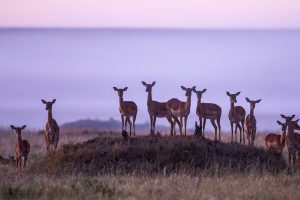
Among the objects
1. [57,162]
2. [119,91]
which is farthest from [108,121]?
[57,162]

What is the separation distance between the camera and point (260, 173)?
1877 centimetres

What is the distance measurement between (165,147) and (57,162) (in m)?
2.54

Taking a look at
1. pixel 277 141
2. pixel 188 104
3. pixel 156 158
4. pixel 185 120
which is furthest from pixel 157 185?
pixel 277 141

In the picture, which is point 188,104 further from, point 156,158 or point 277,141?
point 156,158

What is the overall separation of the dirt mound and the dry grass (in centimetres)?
43

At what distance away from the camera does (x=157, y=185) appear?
16234mm

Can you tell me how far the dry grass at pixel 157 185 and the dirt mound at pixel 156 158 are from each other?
1.40 feet

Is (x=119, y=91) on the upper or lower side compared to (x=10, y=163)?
upper

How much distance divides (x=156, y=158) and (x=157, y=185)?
11.2 feet

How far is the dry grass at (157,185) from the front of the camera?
15.2 meters

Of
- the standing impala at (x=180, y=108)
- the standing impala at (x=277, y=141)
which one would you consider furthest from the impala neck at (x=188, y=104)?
the standing impala at (x=277, y=141)

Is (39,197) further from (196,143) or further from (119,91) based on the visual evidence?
(119,91)

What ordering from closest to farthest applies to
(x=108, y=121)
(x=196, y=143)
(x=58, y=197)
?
(x=58, y=197), (x=196, y=143), (x=108, y=121)

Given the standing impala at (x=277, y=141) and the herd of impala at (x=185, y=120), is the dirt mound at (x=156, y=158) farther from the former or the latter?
the standing impala at (x=277, y=141)
